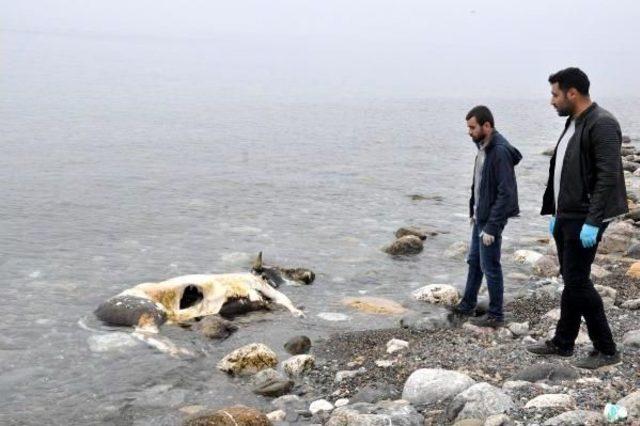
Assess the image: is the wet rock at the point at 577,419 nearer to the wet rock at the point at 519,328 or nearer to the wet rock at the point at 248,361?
the wet rock at the point at 519,328

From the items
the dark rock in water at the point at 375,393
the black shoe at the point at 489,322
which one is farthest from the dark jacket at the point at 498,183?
the dark rock in water at the point at 375,393

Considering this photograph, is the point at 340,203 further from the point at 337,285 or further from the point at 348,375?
the point at 348,375

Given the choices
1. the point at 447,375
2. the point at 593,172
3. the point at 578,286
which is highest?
the point at 593,172

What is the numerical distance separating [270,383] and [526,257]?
7.97m

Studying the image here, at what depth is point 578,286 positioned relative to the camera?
24.7 feet

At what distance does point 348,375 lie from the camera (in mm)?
9141

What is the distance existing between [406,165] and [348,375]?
20.0 m

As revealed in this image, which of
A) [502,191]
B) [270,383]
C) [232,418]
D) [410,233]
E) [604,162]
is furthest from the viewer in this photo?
[410,233]

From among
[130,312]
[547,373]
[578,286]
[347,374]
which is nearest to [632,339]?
[547,373]

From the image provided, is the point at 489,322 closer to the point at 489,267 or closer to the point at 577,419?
the point at 489,267

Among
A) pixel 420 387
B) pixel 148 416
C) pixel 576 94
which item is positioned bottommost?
pixel 148 416

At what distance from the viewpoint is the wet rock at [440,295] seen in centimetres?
1263

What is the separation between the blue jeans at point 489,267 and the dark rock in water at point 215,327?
3464 millimetres

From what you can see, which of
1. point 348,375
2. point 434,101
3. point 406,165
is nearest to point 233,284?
point 348,375
